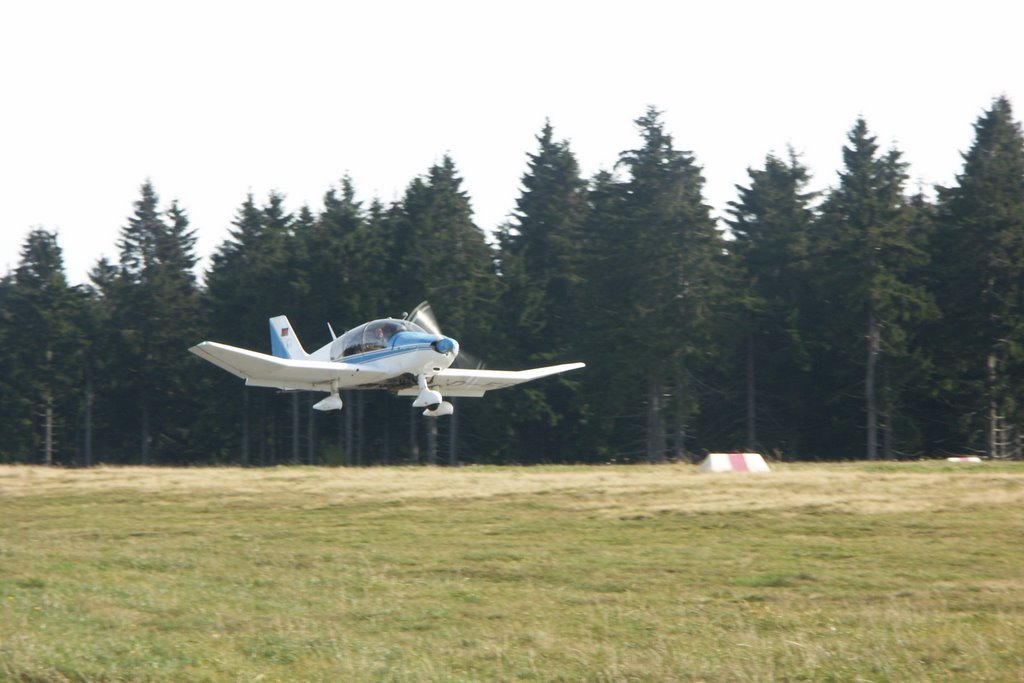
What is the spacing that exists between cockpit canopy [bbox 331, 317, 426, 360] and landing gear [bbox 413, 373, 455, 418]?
1.37 meters

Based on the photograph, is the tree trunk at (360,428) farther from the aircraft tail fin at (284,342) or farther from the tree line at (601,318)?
the aircraft tail fin at (284,342)

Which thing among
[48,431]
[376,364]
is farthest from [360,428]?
[376,364]

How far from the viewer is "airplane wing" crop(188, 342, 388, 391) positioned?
29.5 metres

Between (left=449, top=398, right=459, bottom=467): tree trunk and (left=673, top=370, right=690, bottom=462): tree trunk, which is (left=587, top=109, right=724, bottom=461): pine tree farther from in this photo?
(left=449, top=398, right=459, bottom=467): tree trunk

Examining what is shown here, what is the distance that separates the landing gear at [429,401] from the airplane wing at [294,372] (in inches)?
41.6

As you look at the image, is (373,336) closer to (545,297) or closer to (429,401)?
(429,401)

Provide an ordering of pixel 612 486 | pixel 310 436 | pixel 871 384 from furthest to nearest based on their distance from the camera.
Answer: pixel 310 436 < pixel 871 384 < pixel 612 486

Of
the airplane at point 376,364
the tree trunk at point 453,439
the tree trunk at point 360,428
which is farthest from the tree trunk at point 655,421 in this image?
the airplane at point 376,364

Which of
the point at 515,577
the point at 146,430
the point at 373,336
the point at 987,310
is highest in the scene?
the point at 987,310

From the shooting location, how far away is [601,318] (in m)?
48.3

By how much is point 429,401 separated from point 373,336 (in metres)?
2.62

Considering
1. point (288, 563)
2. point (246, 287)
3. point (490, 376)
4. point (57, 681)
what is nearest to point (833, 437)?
point (490, 376)

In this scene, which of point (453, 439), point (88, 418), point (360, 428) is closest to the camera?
point (453, 439)

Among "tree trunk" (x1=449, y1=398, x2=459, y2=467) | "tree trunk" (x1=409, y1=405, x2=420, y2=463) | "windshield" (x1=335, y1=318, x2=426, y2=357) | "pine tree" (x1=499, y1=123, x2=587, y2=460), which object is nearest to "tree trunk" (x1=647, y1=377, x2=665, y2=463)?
"pine tree" (x1=499, y1=123, x2=587, y2=460)
